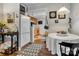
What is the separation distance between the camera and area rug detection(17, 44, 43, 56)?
2113 mm

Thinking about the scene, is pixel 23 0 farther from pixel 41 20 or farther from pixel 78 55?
pixel 78 55

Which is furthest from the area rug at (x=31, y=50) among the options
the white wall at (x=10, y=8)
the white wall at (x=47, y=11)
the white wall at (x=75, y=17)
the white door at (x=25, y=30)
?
the white wall at (x=75, y=17)

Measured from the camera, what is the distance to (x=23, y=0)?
2.09 m

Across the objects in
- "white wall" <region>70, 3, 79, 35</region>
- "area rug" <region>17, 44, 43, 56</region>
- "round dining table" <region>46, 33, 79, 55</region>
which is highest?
"white wall" <region>70, 3, 79, 35</region>

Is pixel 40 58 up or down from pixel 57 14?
down

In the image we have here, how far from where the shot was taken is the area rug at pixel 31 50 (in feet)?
6.93

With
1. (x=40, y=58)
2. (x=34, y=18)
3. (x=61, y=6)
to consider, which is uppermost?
(x=61, y=6)

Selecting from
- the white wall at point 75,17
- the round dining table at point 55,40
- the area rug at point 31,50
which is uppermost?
the white wall at point 75,17

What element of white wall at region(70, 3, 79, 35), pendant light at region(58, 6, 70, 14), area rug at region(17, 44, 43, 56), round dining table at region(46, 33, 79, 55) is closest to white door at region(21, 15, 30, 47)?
area rug at region(17, 44, 43, 56)

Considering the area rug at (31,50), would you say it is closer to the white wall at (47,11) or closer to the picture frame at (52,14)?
the white wall at (47,11)

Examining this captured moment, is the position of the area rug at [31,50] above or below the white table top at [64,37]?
below

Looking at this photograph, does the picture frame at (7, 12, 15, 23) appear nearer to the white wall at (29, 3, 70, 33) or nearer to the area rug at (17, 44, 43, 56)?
the white wall at (29, 3, 70, 33)

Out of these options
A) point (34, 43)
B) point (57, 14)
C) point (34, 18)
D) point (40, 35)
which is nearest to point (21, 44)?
point (34, 43)

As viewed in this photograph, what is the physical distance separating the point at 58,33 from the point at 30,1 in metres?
0.70
